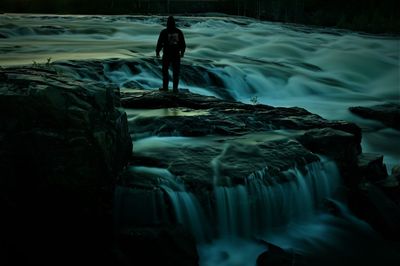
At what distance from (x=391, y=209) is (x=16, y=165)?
19.2 feet

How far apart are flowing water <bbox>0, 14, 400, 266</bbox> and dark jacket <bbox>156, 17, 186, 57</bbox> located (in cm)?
261

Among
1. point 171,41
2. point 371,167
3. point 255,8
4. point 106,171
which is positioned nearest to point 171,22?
point 171,41

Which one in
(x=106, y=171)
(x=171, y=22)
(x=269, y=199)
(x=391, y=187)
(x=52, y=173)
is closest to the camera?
(x=52, y=173)

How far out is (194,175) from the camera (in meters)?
7.66

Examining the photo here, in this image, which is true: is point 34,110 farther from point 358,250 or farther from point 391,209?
point 391,209

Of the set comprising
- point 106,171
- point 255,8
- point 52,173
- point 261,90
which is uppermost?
point 255,8

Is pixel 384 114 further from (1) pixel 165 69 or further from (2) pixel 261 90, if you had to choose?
(1) pixel 165 69

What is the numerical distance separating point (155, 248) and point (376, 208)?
13.6 feet

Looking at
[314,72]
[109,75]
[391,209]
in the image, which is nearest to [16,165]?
[391,209]

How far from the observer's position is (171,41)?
1338cm

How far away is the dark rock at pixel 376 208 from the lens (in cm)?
824

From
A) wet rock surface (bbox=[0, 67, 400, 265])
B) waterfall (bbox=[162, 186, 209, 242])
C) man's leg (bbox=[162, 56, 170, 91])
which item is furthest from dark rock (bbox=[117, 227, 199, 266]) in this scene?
man's leg (bbox=[162, 56, 170, 91])

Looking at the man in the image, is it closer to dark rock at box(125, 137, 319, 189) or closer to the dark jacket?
the dark jacket

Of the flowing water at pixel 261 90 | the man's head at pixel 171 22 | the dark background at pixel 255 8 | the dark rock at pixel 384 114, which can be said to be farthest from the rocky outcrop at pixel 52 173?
the dark background at pixel 255 8
